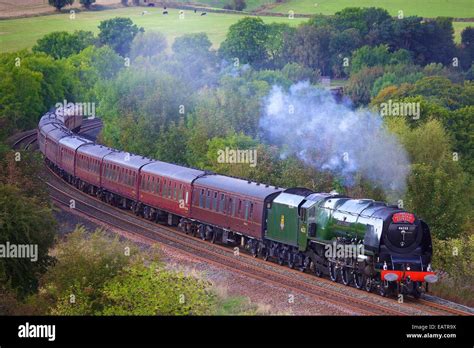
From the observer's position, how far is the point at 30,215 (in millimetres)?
29422

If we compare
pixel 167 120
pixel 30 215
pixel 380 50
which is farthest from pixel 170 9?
pixel 30 215

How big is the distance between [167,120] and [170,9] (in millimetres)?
55015

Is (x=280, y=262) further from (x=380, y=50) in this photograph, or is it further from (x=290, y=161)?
(x=380, y=50)

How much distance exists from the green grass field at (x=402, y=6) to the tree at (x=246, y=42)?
25.6 ft

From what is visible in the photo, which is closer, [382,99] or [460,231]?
[460,231]

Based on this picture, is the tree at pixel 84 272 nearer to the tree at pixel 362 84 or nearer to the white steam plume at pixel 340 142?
the white steam plume at pixel 340 142

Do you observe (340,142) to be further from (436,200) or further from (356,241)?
(356,241)

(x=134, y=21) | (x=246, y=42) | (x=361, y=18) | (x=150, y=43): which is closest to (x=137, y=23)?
(x=134, y=21)

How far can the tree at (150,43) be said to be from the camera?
12219 cm

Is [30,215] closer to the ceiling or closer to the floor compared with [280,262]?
closer to the ceiling

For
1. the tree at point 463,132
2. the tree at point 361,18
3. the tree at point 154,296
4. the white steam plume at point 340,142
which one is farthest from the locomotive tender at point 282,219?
the tree at point 361,18

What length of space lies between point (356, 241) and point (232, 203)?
938 cm

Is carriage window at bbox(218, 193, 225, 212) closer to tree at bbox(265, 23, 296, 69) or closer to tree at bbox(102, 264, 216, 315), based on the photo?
tree at bbox(102, 264, 216, 315)
